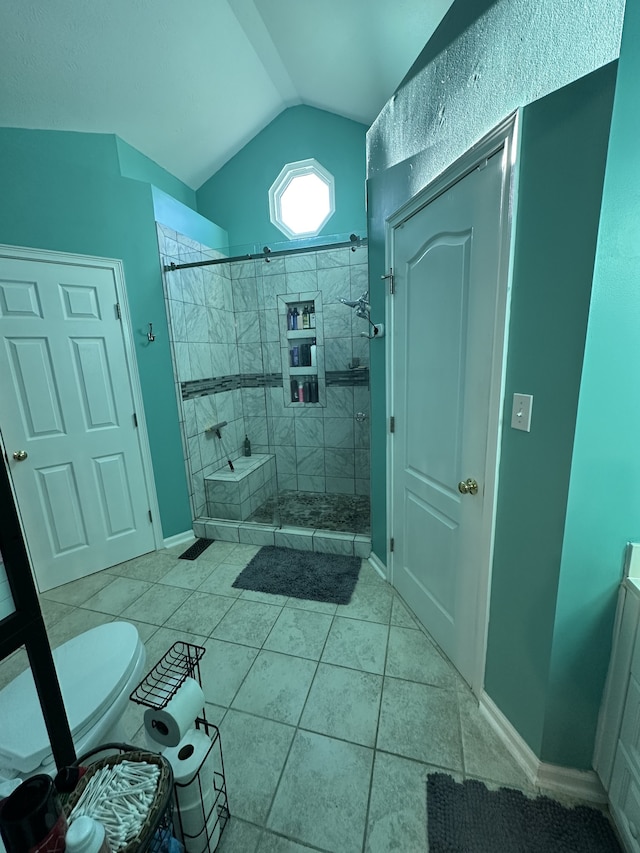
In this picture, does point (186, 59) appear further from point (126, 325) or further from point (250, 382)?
point (250, 382)

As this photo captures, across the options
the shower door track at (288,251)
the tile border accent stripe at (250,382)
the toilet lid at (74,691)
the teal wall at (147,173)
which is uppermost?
the teal wall at (147,173)

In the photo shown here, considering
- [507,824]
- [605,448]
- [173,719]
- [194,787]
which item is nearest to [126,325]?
[173,719]

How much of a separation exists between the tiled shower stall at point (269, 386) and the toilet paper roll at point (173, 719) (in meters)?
1.88

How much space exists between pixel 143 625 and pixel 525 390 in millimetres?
2211

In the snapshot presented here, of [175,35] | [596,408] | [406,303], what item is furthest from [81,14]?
[596,408]

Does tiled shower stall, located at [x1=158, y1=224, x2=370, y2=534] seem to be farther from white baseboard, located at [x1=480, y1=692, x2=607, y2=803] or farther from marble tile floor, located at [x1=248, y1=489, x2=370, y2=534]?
white baseboard, located at [x1=480, y1=692, x2=607, y2=803]

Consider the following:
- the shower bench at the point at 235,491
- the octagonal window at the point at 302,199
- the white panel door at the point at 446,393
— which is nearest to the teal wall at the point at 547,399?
the white panel door at the point at 446,393

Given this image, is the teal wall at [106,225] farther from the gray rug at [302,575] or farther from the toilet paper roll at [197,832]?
the toilet paper roll at [197,832]

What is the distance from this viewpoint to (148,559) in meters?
2.58

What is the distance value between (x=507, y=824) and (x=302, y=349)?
10.4 ft

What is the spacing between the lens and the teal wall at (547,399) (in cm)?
88

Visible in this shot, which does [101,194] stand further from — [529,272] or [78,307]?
[529,272]

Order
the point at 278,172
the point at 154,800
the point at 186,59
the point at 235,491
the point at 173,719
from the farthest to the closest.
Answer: the point at 278,172, the point at 235,491, the point at 186,59, the point at 173,719, the point at 154,800

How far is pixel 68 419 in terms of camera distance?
2238mm
